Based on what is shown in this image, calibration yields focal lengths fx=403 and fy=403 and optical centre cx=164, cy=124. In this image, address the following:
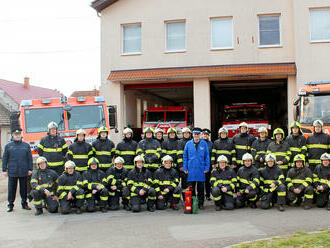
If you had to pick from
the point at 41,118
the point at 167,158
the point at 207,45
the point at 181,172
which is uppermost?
the point at 207,45

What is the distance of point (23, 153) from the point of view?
984 centimetres

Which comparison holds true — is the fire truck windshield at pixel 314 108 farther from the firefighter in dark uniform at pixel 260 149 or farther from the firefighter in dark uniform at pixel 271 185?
the firefighter in dark uniform at pixel 271 185

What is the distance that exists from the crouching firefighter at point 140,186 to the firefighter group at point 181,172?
0.9 inches

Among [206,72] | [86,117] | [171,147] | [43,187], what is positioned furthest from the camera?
[206,72]

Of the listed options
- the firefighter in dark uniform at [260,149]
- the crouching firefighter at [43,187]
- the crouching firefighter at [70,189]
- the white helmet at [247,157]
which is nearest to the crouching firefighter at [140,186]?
the crouching firefighter at [70,189]

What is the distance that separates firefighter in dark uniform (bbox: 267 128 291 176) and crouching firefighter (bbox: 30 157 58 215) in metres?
5.23

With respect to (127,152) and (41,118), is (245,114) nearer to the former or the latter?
(127,152)

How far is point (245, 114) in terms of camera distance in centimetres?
1855

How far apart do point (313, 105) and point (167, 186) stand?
474 centimetres

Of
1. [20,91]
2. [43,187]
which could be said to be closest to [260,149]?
[43,187]

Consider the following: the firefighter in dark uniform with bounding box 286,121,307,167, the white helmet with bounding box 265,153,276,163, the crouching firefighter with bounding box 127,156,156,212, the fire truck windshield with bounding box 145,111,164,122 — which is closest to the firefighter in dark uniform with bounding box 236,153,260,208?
the white helmet with bounding box 265,153,276,163

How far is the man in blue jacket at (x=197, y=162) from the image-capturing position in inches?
368

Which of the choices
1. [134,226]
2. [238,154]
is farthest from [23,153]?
[238,154]

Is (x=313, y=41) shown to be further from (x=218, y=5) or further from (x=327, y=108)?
(x=327, y=108)
